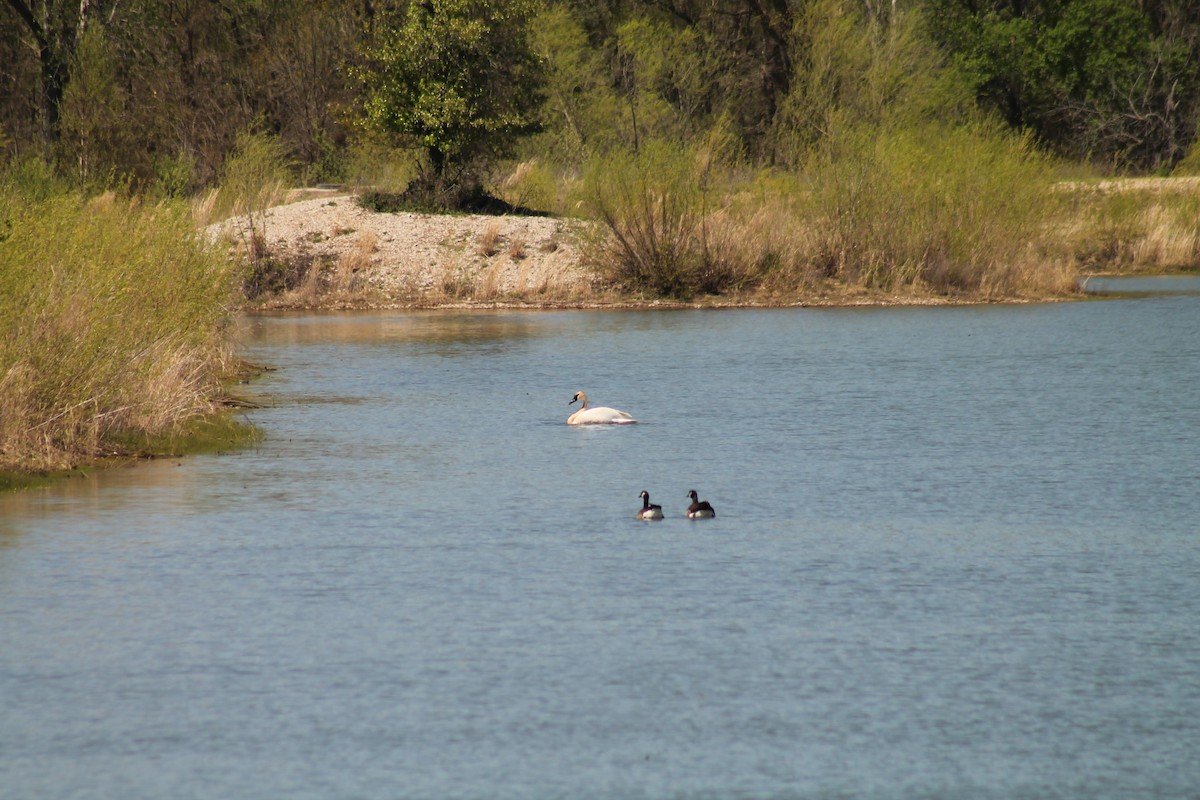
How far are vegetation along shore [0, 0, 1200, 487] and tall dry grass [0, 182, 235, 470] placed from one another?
4 centimetres

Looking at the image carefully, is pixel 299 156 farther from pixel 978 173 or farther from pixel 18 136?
pixel 978 173

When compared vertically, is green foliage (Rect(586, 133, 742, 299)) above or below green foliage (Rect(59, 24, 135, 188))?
below

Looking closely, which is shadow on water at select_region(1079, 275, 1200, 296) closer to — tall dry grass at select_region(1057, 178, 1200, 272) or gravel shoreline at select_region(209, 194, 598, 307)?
tall dry grass at select_region(1057, 178, 1200, 272)

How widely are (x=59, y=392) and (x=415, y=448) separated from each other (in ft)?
12.7

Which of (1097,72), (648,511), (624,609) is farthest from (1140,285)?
(624,609)

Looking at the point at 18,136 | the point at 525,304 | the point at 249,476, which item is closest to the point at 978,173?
the point at 525,304

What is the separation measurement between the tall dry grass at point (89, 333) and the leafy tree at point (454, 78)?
22.4m

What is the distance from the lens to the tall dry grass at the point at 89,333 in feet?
47.0

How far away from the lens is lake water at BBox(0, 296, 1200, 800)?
25.1 ft

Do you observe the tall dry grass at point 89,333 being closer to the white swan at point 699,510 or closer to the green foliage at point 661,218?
the white swan at point 699,510

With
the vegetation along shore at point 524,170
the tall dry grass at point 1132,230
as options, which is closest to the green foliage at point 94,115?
the vegetation along shore at point 524,170

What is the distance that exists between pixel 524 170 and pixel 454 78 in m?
5.92

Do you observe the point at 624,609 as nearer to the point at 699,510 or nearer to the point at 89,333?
the point at 699,510

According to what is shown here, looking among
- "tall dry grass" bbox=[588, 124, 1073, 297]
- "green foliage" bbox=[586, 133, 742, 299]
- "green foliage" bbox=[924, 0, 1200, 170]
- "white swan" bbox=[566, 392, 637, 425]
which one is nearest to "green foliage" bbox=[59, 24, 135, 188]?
"green foliage" bbox=[586, 133, 742, 299]
